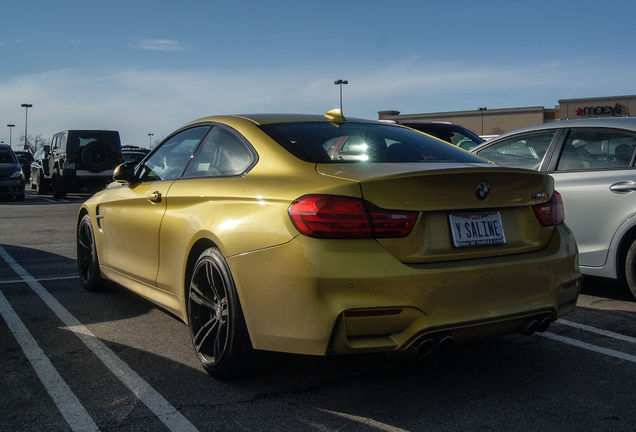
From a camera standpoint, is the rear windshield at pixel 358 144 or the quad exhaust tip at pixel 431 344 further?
the rear windshield at pixel 358 144

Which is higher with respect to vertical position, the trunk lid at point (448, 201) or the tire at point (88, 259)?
the trunk lid at point (448, 201)

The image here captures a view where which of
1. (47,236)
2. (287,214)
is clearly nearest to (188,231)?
(287,214)

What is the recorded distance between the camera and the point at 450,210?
9.53 ft

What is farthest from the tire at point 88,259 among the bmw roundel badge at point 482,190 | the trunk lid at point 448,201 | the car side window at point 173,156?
the bmw roundel badge at point 482,190

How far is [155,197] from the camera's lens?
412cm

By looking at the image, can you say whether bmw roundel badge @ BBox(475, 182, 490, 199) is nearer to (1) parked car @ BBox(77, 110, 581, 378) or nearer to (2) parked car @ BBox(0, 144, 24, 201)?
(1) parked car @ BBox(77, 110, 581, 378)

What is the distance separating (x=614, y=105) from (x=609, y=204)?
6179 centimetres

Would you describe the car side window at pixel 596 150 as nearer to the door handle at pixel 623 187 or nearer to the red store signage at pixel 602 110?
the door handle at pixel 623 187

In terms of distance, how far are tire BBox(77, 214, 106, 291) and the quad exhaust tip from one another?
11.2 ft

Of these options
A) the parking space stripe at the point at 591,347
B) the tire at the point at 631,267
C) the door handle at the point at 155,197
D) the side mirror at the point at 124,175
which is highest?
the side mirror at the point at 124,175

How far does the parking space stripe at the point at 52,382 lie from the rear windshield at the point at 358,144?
1616 millimetres

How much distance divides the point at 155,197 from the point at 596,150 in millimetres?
3692

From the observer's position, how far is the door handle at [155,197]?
4.08 m

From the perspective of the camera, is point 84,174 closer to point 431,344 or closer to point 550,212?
point 550,212
